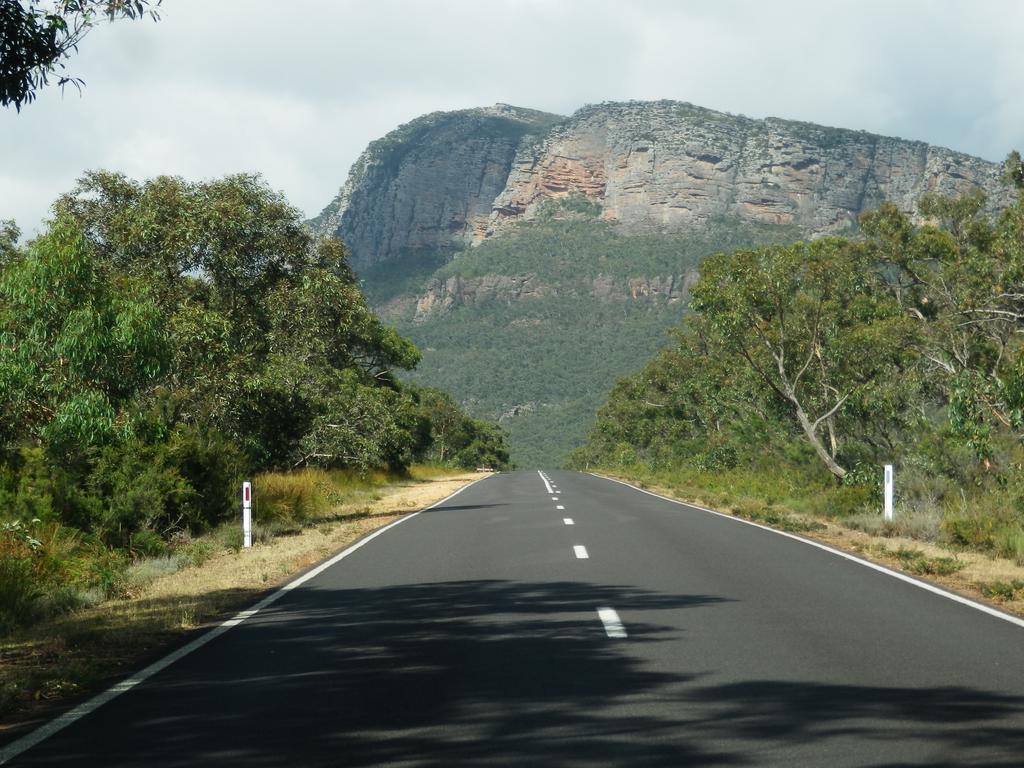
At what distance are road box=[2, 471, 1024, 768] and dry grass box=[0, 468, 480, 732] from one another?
0.51 metres

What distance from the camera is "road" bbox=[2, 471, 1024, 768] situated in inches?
230

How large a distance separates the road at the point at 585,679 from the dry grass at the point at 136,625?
1.69 ft

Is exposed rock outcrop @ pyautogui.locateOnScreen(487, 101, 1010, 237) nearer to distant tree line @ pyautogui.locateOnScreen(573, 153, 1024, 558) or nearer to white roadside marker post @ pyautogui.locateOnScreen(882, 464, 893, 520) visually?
distant tree line @ pyautogui.locateOnScreen(573, 153, 1024, 558)

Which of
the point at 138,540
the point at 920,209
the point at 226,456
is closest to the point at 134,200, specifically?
the point at 226,456

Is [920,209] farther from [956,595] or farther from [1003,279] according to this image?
[956,595]

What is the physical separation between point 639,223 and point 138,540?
16553 cm

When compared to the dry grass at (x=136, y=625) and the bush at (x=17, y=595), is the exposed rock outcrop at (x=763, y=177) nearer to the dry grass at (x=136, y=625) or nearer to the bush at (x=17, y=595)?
the dry grass at (x=136, y=625)

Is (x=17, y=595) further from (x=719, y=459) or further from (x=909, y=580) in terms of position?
(x=719, y=459)

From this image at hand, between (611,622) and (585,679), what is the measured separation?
8.27ft

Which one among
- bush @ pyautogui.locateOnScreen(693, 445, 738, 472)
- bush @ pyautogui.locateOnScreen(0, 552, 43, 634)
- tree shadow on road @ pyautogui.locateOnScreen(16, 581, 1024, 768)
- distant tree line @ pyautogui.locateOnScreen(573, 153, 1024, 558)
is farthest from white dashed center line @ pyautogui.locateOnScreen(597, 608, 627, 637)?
bush @ pyautogui.locateOnScreen(693, 445, 738, 472)

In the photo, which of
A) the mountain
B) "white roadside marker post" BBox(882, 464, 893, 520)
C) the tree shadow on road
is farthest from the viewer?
the mountain

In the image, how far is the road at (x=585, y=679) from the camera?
584cm

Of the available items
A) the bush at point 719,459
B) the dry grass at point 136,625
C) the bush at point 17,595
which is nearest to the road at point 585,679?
the dry grass at point 136,625

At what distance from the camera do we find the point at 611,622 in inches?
395
